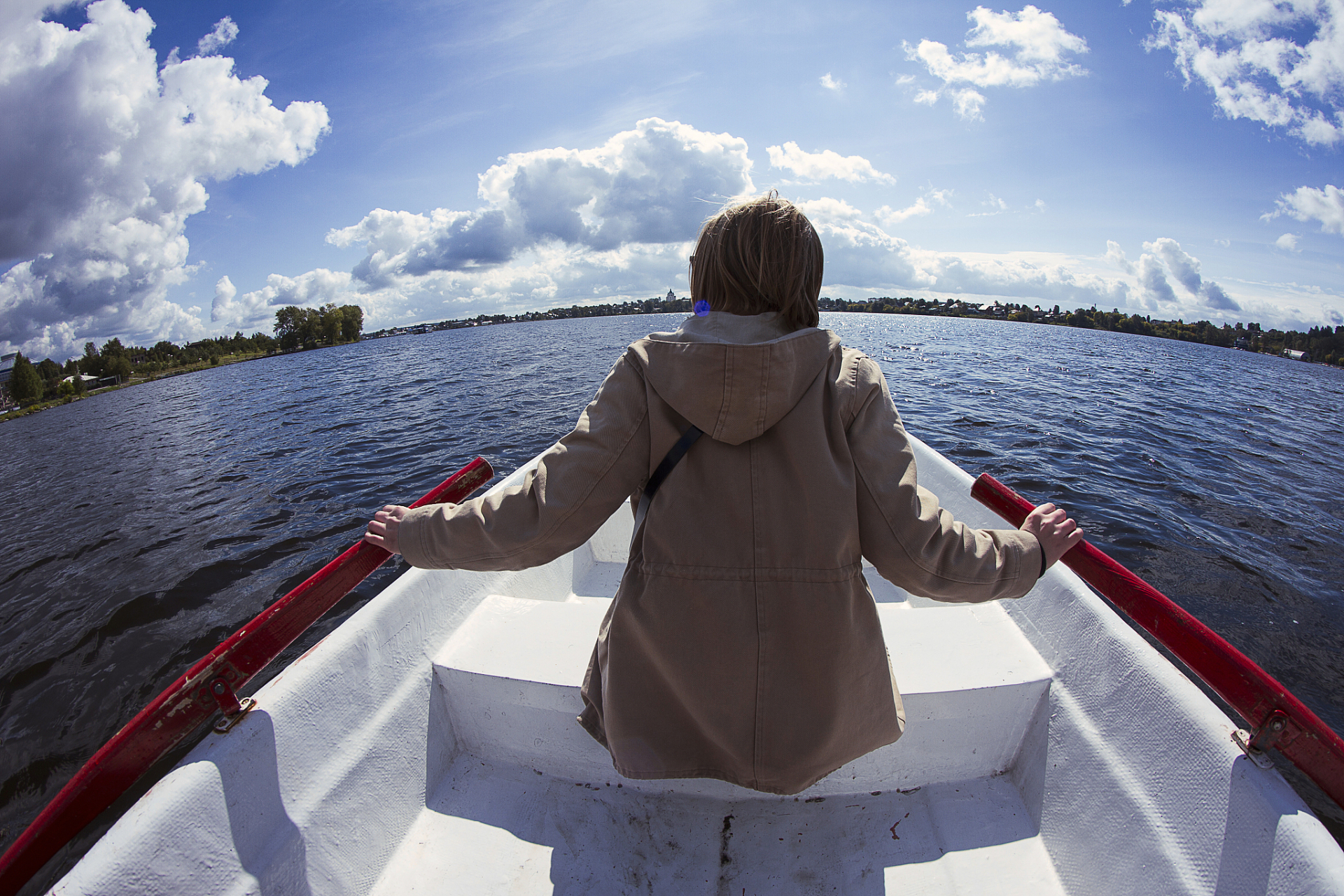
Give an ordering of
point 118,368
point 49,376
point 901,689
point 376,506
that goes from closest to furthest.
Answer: point 901,689 → point 376,506 → point 49,376 → point 118,368

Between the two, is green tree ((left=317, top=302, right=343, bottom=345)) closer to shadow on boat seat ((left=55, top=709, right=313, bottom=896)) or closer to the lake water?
the lake water

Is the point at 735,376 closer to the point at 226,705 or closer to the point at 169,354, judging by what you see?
the point at 226,705

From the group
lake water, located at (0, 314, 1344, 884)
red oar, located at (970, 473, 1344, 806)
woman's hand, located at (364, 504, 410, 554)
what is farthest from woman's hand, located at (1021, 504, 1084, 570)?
lake water, located at (0, 314, 1344, 884)

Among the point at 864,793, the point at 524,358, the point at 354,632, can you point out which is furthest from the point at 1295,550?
the point at 524,358

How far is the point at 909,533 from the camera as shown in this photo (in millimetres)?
1262

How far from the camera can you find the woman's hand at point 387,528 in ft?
4.73

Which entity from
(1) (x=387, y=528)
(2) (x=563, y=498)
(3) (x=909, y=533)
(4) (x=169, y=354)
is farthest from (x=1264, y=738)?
(4) (x=169, y=354)

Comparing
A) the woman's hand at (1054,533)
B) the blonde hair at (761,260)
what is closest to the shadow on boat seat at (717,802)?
the woman's hand at (1054,533)

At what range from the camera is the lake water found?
4.89 meters

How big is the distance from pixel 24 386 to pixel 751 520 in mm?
92397

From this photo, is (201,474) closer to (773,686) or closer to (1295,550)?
(773,686)

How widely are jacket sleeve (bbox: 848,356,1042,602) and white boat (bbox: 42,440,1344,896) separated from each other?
0.84 m

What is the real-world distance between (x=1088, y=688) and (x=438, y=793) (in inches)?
102

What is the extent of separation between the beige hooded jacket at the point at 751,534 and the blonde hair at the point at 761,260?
0.26ft
